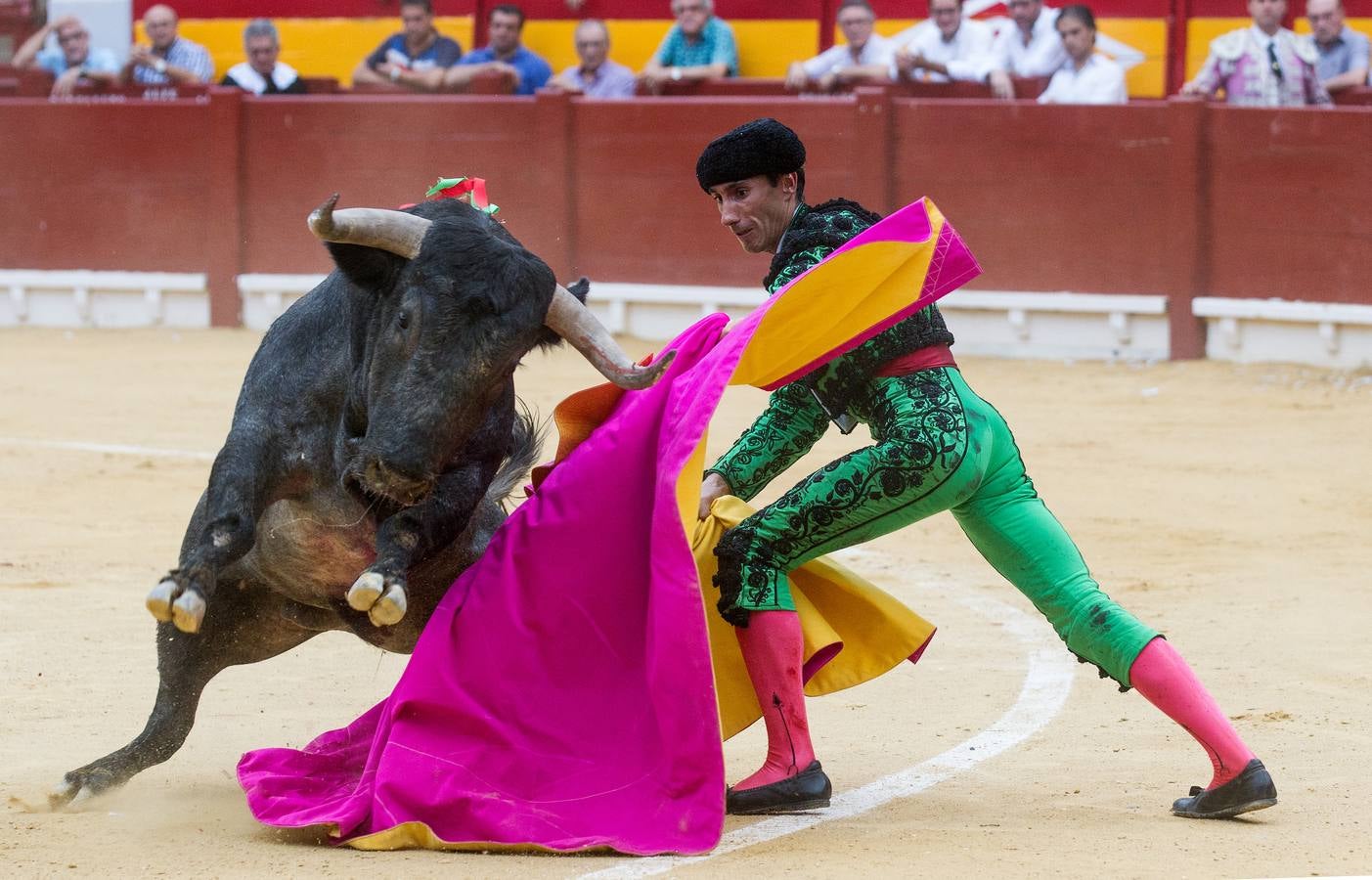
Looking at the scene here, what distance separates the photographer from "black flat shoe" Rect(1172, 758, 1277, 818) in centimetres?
312

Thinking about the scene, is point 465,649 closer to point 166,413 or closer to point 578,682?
point 578,682

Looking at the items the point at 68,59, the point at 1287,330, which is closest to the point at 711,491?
the point at 1287,330

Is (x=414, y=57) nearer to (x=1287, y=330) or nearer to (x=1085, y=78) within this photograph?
(x=1085, y=78)

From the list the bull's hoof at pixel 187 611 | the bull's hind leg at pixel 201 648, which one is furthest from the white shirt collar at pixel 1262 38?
the bull's hoof at pixel 187 611

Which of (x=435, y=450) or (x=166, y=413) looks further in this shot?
(x=166, y=413)

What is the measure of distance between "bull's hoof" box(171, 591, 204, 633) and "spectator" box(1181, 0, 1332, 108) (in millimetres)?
6923

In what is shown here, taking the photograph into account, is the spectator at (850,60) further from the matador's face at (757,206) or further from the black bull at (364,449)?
the matador's face at (757,206)

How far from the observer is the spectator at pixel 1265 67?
29.0 feet

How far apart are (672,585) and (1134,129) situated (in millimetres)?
6703

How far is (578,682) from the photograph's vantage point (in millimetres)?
3227

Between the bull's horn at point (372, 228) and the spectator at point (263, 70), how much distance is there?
27.0 ft

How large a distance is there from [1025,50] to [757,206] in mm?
6679

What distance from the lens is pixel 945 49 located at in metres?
9.81

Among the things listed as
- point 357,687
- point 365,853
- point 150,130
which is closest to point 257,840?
point 365,853
